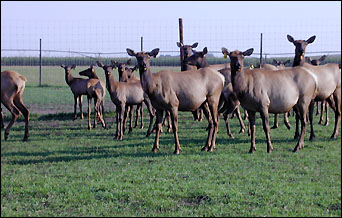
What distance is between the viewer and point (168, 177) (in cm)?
888

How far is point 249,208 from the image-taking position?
6965mm

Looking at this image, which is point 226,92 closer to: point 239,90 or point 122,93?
point 239,90

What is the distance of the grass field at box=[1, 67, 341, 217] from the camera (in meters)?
7.02

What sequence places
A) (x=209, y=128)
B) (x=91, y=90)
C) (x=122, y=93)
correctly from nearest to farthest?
1. (x=209, y=128)
2. (x=122, y=93)
3. (x=91, y=90)

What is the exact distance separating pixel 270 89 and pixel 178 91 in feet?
6.84

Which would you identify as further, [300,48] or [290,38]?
[290,38]

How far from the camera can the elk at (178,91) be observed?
11.6 meters

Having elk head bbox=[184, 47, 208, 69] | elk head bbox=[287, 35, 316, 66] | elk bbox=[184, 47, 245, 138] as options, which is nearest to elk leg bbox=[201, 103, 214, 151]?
elk bbox=[184, 47, 245, 138]

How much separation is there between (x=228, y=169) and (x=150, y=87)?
304 cm

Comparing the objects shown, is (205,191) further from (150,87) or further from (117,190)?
(150,87)

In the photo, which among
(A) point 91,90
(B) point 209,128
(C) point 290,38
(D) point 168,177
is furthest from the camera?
(A) point 91,90

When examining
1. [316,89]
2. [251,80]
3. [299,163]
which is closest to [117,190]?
[299,163]

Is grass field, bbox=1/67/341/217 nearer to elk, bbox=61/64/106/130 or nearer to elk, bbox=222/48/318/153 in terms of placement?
elk, bbox=222/48/318/153

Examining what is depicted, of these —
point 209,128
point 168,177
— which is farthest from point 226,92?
point 168,177
